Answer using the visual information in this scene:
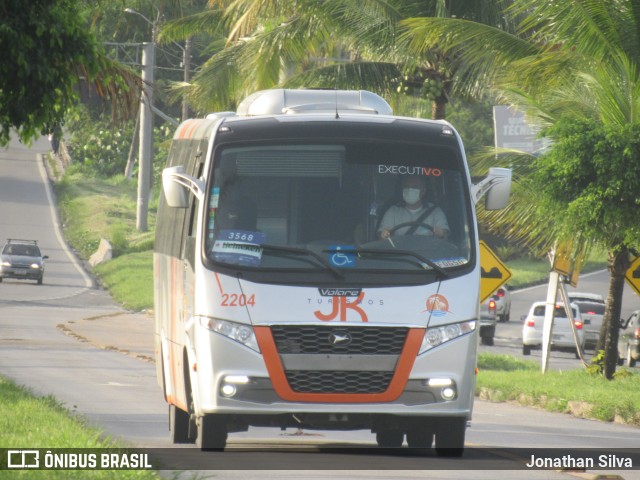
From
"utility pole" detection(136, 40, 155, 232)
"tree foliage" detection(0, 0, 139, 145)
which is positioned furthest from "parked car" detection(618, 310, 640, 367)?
"tree foliage" detection(0, 0, 139, 145)

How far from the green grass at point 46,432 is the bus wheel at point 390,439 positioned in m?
2.56

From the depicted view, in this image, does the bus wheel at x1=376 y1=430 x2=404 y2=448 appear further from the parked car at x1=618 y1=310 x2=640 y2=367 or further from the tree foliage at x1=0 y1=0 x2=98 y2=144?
the parked car at x1=618 y1=310 x2=640 y2=367

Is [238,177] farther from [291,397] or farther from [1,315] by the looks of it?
[1,315]

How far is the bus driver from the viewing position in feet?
36.6

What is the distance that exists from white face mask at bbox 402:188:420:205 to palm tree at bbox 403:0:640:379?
31.4ft

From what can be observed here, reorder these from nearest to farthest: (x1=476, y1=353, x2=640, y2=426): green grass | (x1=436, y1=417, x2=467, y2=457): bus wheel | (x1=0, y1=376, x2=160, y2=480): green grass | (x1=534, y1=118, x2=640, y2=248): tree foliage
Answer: (x1=0, y1=376, x2=160, y2=480): green grass
(x1=436, y1=417, x2=467, y2=457): bus wheel
(x1=476, y1=353, x2=640, y2=426): green grass
(x1=534, y1=118, x2=640, y2=248): tree foliage

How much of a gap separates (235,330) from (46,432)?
194cm

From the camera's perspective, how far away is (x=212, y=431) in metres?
11.2

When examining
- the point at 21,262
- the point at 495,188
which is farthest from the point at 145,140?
the point at 495,188

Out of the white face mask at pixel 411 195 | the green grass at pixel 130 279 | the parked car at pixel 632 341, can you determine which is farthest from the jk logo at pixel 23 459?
the green grass at pixel 130 279

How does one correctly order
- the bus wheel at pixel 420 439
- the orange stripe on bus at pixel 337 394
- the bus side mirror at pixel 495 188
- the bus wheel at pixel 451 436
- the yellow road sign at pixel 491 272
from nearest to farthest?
the orange stripe on bus at pixel 337 394
the bus wheel at pixel 451 436
the bus side mirror at pixel 495 188
the bus wheel at pixel 420 439
the yellow road sign at pixel 491 272

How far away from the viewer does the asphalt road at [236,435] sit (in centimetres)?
1123

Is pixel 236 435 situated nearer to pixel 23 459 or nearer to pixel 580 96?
pixel 23 459

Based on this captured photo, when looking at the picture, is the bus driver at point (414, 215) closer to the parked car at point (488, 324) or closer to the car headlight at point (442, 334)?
the car headlight at point (442, 334)
